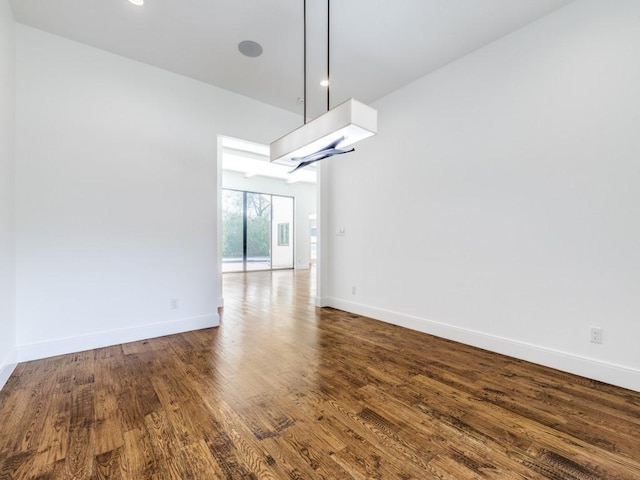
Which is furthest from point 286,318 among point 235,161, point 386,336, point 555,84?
point 235,161

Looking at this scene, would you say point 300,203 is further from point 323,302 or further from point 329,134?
point 329,134

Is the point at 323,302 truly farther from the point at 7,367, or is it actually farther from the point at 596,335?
the point at 7,367

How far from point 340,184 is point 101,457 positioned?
13.5ft

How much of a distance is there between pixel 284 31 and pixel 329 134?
1.69 m

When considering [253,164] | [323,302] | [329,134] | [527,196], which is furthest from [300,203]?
[329,134]

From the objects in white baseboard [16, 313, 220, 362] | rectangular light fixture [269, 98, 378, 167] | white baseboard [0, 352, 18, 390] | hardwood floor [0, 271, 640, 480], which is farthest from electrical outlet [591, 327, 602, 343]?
white baseboard [0, 352, 18, 390]

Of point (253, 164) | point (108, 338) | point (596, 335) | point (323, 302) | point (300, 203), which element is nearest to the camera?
point (596, 335)

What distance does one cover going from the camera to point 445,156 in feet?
11.1

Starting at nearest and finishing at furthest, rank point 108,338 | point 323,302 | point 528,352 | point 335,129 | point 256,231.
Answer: point 335,129 → point 528,352 → point 108,338 → point 323,302 → point 256,231

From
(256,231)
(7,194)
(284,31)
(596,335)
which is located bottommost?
(596,335)

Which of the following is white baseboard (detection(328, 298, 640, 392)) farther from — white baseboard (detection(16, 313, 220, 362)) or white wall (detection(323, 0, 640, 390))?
white baseboard (detection(16, 313, 220, 362))

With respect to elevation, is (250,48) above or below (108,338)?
above

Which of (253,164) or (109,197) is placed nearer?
(109,197)

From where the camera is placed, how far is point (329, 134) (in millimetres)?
1865
